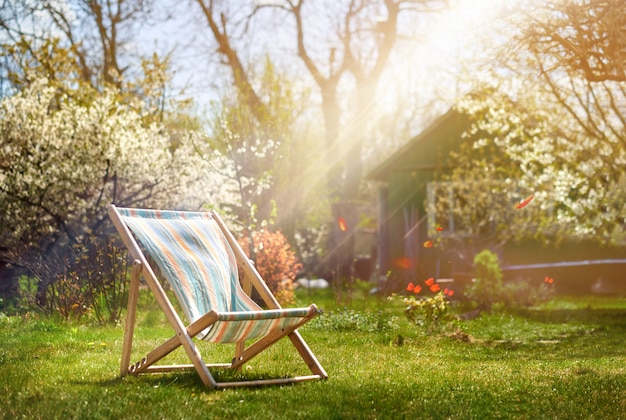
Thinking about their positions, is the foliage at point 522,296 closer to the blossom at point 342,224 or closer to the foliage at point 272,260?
the foliage at point 272,260

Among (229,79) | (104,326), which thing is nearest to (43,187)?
(104,326)

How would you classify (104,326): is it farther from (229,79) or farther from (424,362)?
(229,79)

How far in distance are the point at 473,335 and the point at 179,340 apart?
453 cm

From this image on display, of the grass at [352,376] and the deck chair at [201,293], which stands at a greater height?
the deck chair at [201,293]

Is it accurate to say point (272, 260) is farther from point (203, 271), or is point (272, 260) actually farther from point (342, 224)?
point (203, 271)

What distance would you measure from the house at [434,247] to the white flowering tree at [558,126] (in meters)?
0.57

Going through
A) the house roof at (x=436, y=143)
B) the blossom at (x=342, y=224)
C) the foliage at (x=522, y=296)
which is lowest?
the foliage at (x=522, y=296)

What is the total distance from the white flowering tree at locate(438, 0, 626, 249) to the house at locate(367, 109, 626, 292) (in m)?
0.57

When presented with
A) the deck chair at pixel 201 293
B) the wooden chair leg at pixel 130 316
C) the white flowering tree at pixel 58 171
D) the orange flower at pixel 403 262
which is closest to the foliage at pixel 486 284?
the orange flower at pixel 403 262

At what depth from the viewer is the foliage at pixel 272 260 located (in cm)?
1238

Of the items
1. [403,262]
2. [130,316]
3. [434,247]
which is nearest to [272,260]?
[434,247]

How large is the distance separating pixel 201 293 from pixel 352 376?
1181 mm

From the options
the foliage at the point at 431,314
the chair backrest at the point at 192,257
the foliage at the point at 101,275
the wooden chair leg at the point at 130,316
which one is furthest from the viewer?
the foliage at the point at 101,275

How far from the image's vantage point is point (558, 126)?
46.8 feet
